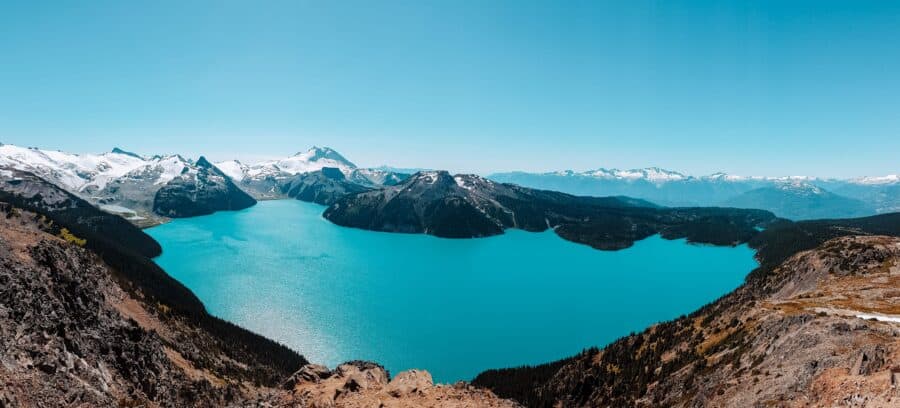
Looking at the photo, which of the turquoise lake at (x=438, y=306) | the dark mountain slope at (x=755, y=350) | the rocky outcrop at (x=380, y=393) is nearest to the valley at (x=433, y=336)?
the rocky outcrop at (x=380, y=393)

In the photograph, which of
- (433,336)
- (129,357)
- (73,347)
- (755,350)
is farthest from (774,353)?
(433,336)

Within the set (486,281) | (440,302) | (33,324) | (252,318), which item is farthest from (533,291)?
(33,324)

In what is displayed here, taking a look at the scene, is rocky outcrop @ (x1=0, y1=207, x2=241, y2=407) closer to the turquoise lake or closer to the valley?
the valley

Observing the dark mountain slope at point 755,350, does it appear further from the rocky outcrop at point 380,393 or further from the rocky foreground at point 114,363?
the rocky foreground at point 114,363

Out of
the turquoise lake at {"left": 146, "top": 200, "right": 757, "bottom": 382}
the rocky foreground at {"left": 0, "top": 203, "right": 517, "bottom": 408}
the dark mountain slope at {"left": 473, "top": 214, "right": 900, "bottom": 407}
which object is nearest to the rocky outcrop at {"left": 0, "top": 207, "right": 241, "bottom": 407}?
the rocky foreground at {"left": 0, "top": 203, "right": 517, "bottom": 408}

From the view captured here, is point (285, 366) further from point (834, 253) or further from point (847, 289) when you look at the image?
point (834, 253)

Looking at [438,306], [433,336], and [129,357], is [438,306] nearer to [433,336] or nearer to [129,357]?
[433,336]
